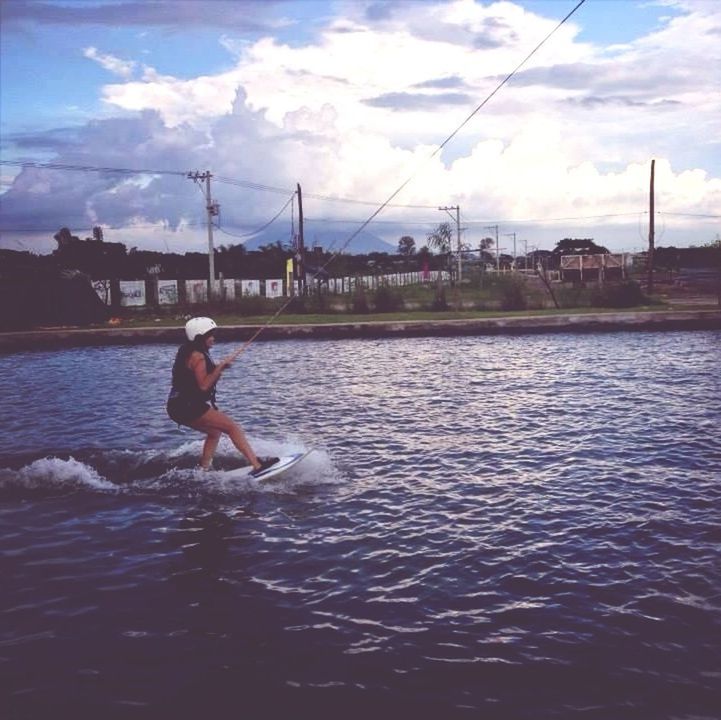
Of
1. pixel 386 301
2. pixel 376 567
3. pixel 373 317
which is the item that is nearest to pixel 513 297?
pixel 386 301

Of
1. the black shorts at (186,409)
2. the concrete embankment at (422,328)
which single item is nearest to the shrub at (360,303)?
the concrete embankment at (422,328)

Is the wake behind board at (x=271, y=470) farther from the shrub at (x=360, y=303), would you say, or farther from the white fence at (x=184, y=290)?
the white fence at (x=184, y=290)

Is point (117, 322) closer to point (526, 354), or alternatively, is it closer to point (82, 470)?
A: point (526, 354)

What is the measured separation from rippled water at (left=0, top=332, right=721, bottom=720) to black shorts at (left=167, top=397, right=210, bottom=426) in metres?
0.92

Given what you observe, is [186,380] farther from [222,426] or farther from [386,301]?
[386,301]

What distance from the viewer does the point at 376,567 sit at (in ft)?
22.7

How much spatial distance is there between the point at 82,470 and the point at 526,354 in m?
14.6

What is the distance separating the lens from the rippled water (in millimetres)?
5035

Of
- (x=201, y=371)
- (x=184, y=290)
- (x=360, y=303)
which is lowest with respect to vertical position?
(x=201, y=371)

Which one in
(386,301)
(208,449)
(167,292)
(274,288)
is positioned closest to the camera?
(208,449)

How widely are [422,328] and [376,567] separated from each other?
849 inches

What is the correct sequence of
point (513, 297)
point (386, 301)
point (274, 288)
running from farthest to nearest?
point (274, 288)
point (386, 301)
point (513, 297)

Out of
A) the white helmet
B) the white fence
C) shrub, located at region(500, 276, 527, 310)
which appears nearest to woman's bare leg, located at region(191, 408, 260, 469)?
the white helmet

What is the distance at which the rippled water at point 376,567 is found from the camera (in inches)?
198
